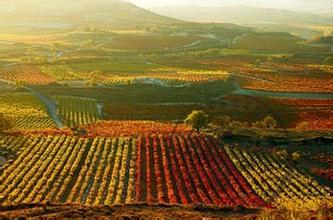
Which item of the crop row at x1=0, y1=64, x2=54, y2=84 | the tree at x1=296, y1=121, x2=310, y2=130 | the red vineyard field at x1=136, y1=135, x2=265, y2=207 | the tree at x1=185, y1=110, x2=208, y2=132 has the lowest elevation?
the crop row at x1=0, y1=64, x2=54, y2=84

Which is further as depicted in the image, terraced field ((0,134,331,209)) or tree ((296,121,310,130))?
tree ((296,121,310,130))

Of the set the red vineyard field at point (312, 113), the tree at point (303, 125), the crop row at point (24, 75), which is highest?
the tree at point (303, 125)

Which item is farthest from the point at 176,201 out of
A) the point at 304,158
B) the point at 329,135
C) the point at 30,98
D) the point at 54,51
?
the point at 54,51

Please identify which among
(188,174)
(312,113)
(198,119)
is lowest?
Result: (312,113)

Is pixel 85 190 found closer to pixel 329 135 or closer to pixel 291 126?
pixel 329 135

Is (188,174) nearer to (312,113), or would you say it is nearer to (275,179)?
(275,179)

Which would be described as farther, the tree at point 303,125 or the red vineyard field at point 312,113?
the red vineyard field at point 312,113

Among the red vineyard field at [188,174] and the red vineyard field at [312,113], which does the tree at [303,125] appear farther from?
the red vineyard field at [188,174]

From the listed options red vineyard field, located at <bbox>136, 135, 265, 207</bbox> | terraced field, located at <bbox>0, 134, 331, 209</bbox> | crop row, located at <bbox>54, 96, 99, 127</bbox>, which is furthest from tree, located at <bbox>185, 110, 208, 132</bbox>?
crop row, located at <bbox>54, 96, 99, 127</bbox>

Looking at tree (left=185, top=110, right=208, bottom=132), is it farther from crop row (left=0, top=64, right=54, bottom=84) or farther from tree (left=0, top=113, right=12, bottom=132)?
crop row (left=0, top=64, right=54, bottom=84)

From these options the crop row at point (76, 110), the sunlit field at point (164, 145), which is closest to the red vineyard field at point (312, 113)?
the sunlit field at point (164, 145)

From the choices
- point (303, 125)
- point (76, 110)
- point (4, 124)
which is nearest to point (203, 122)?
point (303, 125)
